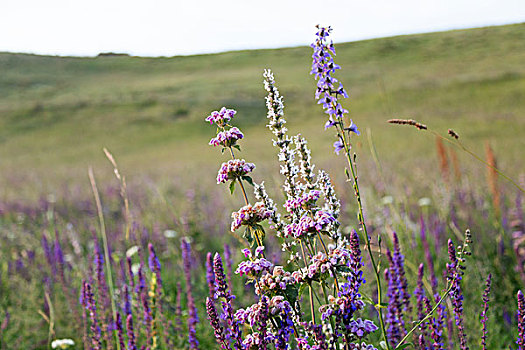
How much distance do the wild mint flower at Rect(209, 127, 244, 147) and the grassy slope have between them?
26.9ft

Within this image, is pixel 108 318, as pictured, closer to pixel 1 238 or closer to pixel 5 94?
pixel 1 238

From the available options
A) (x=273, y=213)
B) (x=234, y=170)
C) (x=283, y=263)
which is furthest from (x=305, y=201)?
(x=283, y=263)

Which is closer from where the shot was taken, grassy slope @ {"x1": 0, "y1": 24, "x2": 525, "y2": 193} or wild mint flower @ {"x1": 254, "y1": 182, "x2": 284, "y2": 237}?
wild mint flower @ {"x1": 254, "y1": 182, "x2": 284, "y2": 237}

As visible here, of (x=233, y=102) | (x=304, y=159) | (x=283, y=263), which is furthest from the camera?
(x=233, y=102)

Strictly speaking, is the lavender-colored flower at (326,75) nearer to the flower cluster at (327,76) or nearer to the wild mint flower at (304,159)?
the flower cluster at (327,76)

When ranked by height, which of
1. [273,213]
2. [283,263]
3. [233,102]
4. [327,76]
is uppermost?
[233,102]

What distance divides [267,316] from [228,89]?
45.8m

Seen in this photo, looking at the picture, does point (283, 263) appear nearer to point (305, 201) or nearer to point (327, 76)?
point (305, 201)

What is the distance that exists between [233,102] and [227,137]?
37.4 meters

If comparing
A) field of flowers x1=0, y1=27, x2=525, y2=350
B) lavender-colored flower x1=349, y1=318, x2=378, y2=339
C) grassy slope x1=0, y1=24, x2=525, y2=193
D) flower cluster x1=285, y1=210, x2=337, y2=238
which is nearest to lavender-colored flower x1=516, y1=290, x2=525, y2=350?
field of flowers x1=0, y1=27, x2=525, y2=350

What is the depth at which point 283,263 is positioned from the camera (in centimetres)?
448

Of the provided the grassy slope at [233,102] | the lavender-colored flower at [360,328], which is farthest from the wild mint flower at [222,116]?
the grassy slope at [233,102]

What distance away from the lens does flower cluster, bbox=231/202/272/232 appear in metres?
1.58

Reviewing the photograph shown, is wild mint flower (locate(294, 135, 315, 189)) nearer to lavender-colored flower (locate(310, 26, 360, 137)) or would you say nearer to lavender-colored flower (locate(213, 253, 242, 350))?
lavender-colored flower (locate(310, 26, 360, 137))
